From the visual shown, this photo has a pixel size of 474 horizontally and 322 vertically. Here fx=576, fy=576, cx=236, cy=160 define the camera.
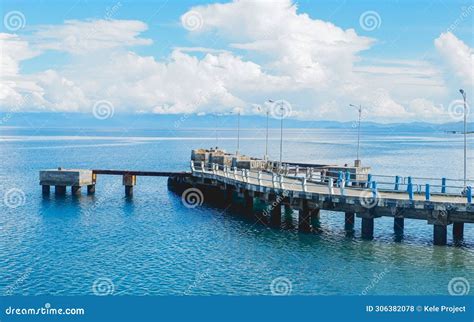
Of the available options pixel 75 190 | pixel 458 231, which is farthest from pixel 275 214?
pixel 75 190

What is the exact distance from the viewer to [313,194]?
32844 mm

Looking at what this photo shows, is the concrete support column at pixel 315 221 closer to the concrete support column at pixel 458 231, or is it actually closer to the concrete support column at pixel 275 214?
the concrete support column at pixel 275 214

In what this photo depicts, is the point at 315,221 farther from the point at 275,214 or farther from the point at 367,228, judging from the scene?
the point at 367,228

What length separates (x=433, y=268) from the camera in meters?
26.7

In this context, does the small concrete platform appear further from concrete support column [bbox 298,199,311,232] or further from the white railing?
concrete support column [bbox 298,199,311,232]

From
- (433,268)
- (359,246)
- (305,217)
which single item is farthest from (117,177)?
(433,268)

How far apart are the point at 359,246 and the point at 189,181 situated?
2162cm

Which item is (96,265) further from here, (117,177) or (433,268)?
(117,177)
